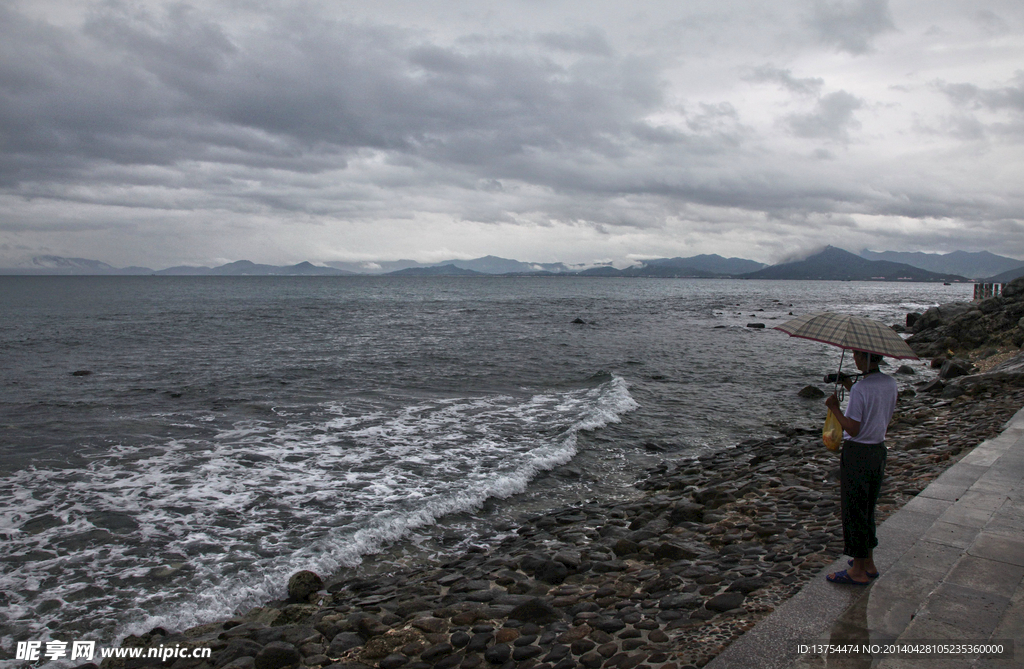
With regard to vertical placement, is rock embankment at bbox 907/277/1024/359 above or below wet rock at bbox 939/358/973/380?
above

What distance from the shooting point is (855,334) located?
5.23 meters

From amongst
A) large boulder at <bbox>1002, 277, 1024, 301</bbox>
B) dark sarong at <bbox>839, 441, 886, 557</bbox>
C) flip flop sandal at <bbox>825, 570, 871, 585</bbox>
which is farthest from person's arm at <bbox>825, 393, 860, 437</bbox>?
large boulder at <bbox>1002, 277, 1024, 301</bbox>

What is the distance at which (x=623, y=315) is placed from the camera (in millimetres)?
61594

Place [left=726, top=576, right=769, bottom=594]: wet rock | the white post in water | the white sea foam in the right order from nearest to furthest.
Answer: [left=726, top=576, right=769, bottom=594]: wet rock < the white sea foam < the white post in water

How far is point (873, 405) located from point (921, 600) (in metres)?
1.68

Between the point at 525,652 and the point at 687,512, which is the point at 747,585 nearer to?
the point at 525,652

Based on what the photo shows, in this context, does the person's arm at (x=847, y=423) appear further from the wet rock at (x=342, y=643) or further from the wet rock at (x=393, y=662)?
the wet rock at (x=342, y=643)

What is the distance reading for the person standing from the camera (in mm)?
5207

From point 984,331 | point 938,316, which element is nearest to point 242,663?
point 984,331

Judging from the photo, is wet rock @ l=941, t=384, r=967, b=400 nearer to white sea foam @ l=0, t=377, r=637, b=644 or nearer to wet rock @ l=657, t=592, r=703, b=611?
white sea foam @ l=0, t=377, r=637, b=644

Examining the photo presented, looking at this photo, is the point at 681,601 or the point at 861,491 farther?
the point at 681,601

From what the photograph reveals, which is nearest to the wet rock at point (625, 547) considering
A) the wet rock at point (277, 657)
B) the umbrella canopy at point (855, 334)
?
the umbrella canopy at point (855, 334)

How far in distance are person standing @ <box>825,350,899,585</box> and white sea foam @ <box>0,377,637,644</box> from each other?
6.29 m

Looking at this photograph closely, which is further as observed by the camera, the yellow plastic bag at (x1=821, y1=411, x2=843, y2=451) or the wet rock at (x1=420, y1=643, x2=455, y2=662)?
the wet rock at (x1=420, y1=643, x2=455, y2=662)
